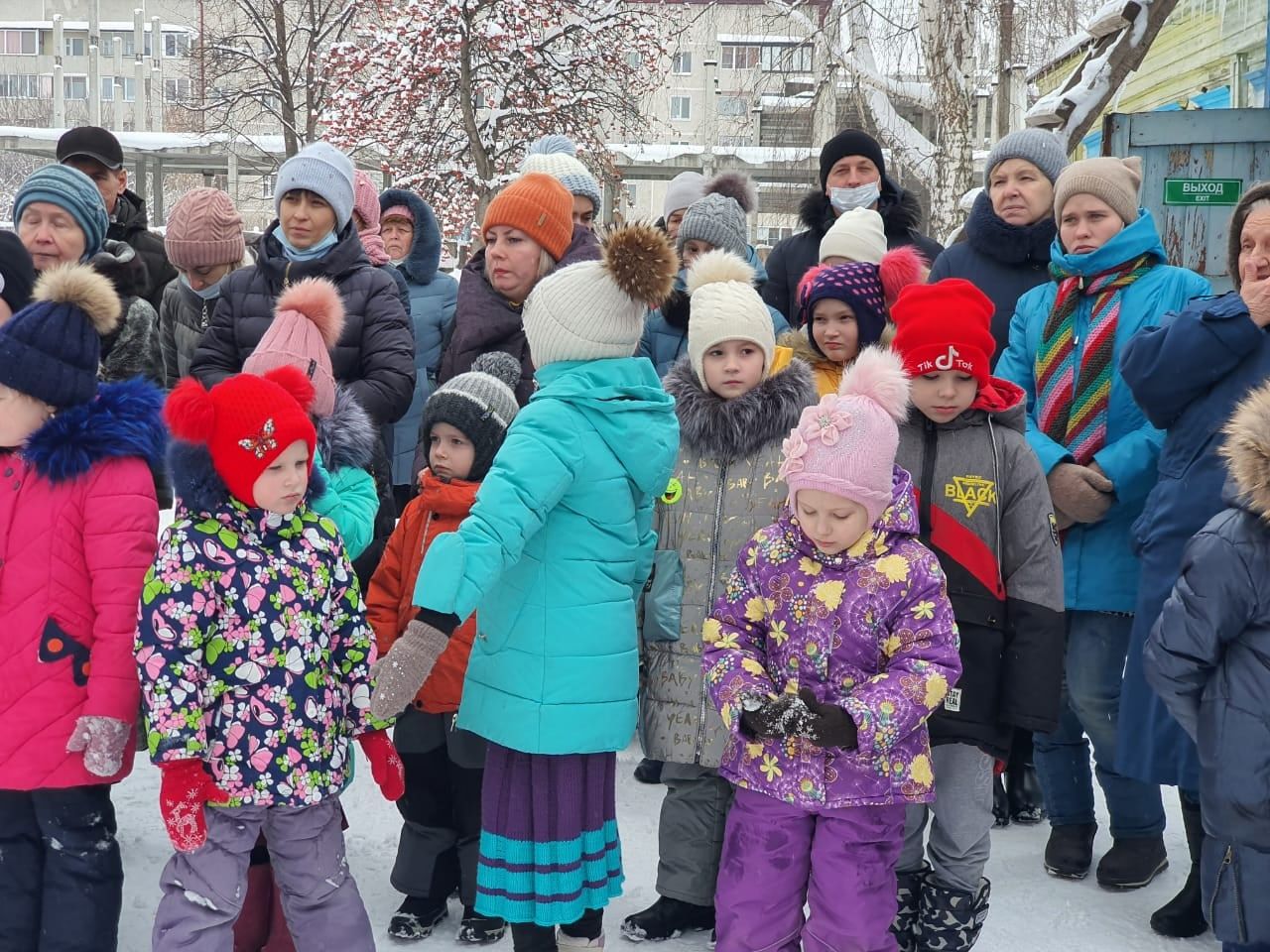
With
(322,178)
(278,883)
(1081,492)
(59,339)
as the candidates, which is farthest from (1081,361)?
(59,339)

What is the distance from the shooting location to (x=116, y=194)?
17.6ft

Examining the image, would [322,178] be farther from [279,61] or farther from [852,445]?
[279,61]

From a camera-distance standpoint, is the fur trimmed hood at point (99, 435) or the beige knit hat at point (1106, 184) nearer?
the fur trimmed hood at point (99, 435)

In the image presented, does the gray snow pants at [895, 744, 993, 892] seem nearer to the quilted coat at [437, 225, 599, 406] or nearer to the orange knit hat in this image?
the quilted coat at [437, 225, 599, 406]

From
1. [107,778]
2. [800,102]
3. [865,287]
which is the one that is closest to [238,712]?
[107,778]

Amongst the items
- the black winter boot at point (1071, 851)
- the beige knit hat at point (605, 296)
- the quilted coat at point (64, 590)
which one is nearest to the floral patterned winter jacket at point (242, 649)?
the quilted coat at point (64, 590)

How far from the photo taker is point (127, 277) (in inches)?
182

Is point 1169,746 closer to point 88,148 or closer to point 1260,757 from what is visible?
point 1260,757

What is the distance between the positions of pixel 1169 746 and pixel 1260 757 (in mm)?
748

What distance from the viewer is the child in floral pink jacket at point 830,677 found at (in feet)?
9.16

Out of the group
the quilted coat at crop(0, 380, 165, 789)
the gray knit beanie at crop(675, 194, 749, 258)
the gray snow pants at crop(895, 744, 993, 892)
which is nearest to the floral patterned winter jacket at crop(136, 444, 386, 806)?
the quilted coat at crop(0, 380, 165, 789)

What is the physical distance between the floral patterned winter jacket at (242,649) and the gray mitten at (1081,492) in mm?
2164

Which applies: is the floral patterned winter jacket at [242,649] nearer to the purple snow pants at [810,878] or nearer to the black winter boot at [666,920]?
the purple snow pants at [810,878]

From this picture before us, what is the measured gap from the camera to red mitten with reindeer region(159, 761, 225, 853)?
2637 mm
